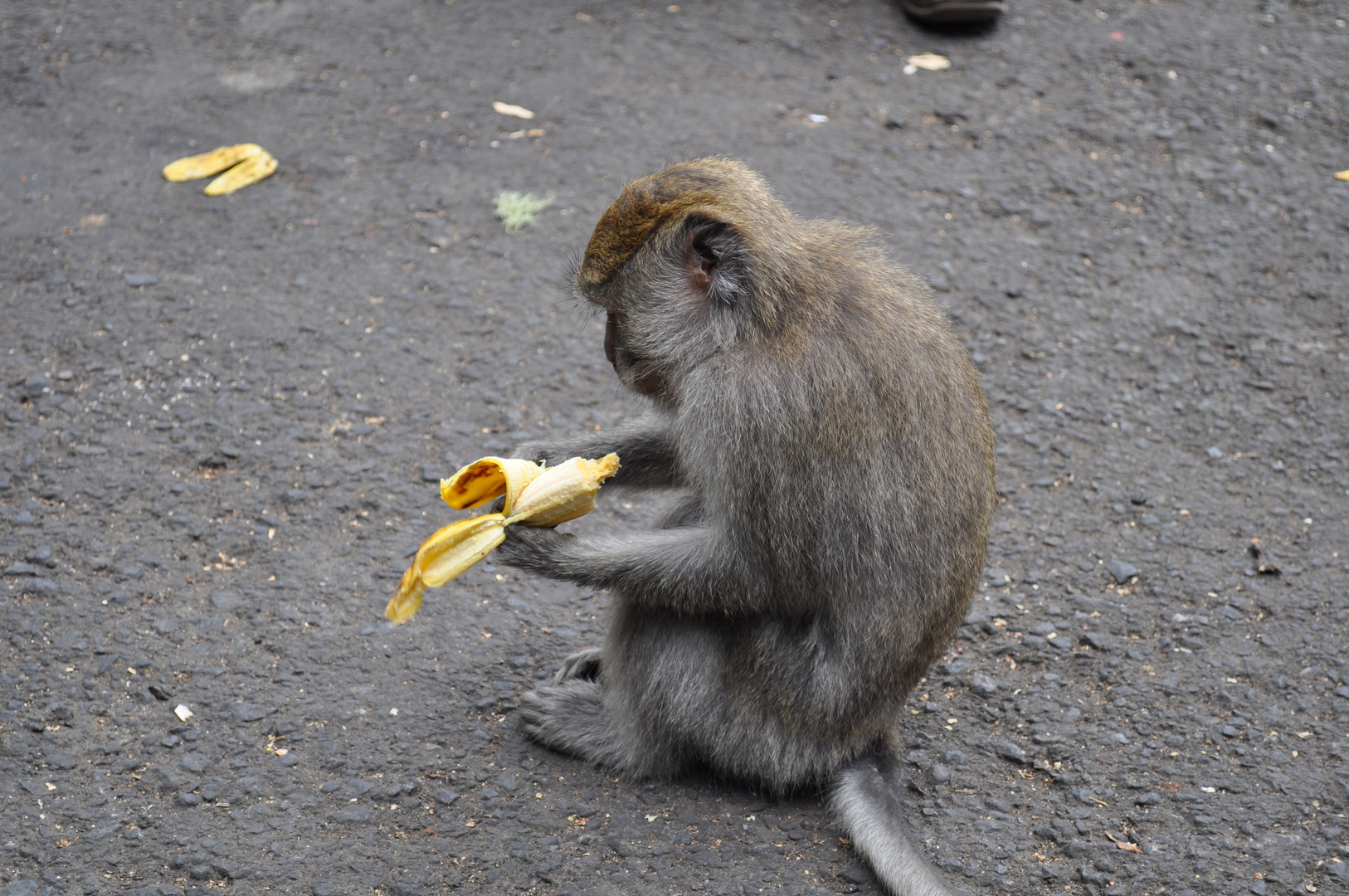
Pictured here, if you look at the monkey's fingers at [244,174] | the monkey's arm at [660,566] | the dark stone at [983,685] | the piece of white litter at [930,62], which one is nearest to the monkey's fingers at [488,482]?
the monkey's arm at [660,566]

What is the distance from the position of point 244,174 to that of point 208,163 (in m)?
0.22

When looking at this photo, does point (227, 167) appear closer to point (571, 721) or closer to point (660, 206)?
point (660, 206)

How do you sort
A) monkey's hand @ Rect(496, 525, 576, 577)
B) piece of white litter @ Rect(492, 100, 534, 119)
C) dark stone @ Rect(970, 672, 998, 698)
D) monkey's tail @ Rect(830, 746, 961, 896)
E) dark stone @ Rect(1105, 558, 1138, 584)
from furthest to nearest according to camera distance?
1. piece of white litter @ Rect(492, 100, 534, 119)
2. dark stone @ Rect(1105, 558, 1138, 584)
3. dark stone @ Rect(970, 672, 998, 698)
4. monkey's hand @ Rect(496, 525, 576, 577)
5. monkey's tail @ Rect(830, 746, 961, 896)

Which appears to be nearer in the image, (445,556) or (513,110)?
(445,556)

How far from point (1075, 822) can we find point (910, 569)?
86 centimetres

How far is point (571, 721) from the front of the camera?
3.16 metres

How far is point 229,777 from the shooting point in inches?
118

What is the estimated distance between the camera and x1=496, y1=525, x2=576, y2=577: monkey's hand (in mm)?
2916

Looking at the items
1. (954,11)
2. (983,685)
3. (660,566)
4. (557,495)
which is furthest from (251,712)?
(954,11)

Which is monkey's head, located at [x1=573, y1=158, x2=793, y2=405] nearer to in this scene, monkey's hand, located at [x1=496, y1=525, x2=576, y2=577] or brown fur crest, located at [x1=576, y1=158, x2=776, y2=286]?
brown fur crest, located at [x1=576, y1=158, x2=776, y2=286]

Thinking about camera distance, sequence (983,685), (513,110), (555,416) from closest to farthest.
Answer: (983,685), (555,416), (513,110)

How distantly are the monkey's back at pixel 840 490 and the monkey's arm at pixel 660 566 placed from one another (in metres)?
0.03

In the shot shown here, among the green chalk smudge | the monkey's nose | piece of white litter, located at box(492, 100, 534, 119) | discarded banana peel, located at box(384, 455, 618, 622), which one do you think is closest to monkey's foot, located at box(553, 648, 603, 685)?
discarded banana peel, located at box(384, 455, 618, 622)

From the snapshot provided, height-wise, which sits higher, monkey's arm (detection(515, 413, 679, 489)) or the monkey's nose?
the monkey's nose
